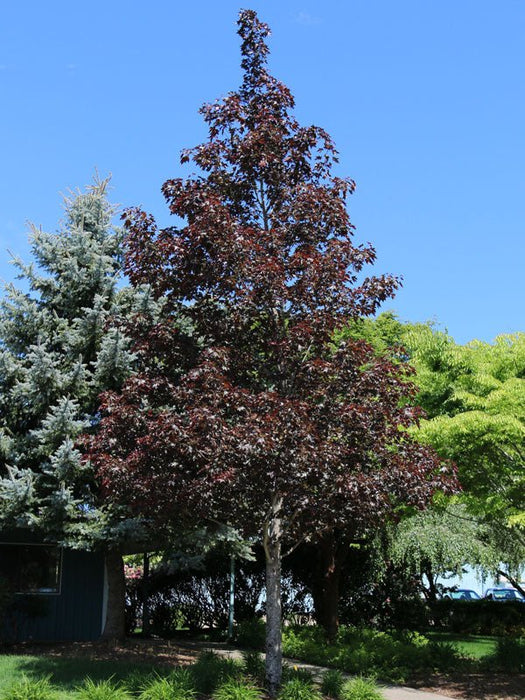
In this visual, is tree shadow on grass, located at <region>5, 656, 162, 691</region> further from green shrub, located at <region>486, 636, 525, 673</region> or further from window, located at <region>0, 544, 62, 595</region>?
green shrub, located at <region>486, 636, 525, 673</region>

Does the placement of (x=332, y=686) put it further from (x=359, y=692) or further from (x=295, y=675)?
(x=359, y=692)

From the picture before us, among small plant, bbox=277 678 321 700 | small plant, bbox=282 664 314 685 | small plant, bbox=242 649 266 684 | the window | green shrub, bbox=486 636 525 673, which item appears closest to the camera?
small plant, bbox=277 678 321 700

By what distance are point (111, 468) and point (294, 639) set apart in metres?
7.04

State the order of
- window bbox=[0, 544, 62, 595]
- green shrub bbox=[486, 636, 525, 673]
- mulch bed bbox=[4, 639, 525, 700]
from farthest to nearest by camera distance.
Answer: window bbox=[0, 544, 62, 595] → green shrub bbox=[486, 636, 525, 673] → mulch bed bbox=[4, 639, 525, 700]

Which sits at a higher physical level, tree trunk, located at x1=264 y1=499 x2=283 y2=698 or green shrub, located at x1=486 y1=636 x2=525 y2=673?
tree trunk, located at x1=264 y1=499 x2=283 y2=698

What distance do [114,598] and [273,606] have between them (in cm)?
640

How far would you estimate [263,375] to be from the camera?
34.6 ft

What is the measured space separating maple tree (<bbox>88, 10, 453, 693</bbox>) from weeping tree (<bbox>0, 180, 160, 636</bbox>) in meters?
3.28

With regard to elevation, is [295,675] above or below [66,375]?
below

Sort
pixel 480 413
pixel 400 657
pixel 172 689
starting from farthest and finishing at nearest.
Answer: pixel 400 657 < pixel 480 413 < pixel 172 689

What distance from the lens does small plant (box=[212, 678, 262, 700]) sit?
8.76 metres

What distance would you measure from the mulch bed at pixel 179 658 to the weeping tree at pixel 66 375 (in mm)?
869

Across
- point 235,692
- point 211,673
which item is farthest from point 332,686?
point 235,692

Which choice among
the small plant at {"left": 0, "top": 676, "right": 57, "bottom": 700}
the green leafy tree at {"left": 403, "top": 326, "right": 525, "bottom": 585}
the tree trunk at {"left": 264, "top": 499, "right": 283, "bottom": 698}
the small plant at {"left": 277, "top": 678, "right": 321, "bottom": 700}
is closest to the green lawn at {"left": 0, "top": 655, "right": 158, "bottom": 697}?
the small plant at {"left": 0, "top": 676, "right": 57, "bottom": 700}
